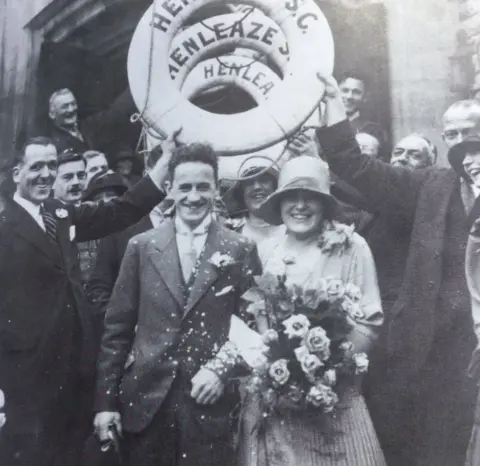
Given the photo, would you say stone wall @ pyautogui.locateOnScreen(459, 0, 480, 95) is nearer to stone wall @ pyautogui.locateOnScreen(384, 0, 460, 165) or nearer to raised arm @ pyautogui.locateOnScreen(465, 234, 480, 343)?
stone wall @ pyautogui.locateOnScreen(384, 0, 460, 165)

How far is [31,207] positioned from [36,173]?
0.18m

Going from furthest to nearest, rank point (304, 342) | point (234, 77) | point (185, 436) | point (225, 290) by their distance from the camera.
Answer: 1. point (234, 77)
2. point (225, 290)
3. point (185, 436)
4. point (304, 342)

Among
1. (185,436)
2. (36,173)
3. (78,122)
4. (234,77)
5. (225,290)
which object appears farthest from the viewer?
(78,122)

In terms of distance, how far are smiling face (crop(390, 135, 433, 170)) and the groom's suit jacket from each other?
0.81 metres

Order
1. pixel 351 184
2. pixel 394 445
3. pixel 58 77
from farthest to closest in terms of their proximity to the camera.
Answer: pixel 58 77 < pixel 351 184 < pixel 394 445

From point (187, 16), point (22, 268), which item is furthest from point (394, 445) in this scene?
point (187, 16)

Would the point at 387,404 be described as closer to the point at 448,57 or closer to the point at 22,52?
the point at 448,57

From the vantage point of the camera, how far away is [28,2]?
412 centimetres

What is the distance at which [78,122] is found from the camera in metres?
3.96

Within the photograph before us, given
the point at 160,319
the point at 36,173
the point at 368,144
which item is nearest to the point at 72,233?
the point at 36,173

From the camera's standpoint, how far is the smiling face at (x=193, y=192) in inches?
139

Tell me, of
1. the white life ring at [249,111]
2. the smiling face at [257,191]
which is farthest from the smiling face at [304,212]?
the white life ring at [249,111]

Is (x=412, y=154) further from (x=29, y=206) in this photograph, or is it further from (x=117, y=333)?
(x=29, y=206)

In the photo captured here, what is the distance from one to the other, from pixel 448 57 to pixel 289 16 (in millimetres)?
760
